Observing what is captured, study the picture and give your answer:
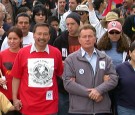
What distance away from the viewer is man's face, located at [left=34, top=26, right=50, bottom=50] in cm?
499

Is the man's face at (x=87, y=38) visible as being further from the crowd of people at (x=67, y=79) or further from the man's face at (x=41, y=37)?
the man's face at (x=41, y=37)

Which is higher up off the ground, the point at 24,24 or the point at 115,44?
the point at 24,24

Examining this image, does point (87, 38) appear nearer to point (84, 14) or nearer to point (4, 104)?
point (4, 104)

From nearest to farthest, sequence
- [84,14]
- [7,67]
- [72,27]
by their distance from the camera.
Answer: [7,67] → [72,27] → [84,14]

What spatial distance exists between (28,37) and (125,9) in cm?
503

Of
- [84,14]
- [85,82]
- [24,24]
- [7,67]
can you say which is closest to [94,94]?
[85,82]

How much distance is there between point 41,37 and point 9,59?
0.68 metres

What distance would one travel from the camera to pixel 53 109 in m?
5.05

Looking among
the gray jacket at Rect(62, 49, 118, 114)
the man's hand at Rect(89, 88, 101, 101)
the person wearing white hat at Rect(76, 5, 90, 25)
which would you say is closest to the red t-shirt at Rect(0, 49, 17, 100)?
the gray jacket at Rect(62, 49, 118, 114)

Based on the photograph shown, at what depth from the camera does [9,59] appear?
5.38 meters

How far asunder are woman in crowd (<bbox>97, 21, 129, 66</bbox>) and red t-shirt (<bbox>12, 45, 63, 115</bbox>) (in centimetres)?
98

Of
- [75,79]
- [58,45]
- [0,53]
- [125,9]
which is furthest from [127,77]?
[125,9]

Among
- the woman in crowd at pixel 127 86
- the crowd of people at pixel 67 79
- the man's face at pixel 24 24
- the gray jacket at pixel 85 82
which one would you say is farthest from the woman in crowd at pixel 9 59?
the woman in crowd at pixel 127 86

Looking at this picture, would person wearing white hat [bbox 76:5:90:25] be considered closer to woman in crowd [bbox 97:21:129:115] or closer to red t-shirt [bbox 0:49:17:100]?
woman in crowd [bbox 97:21:129:115]
